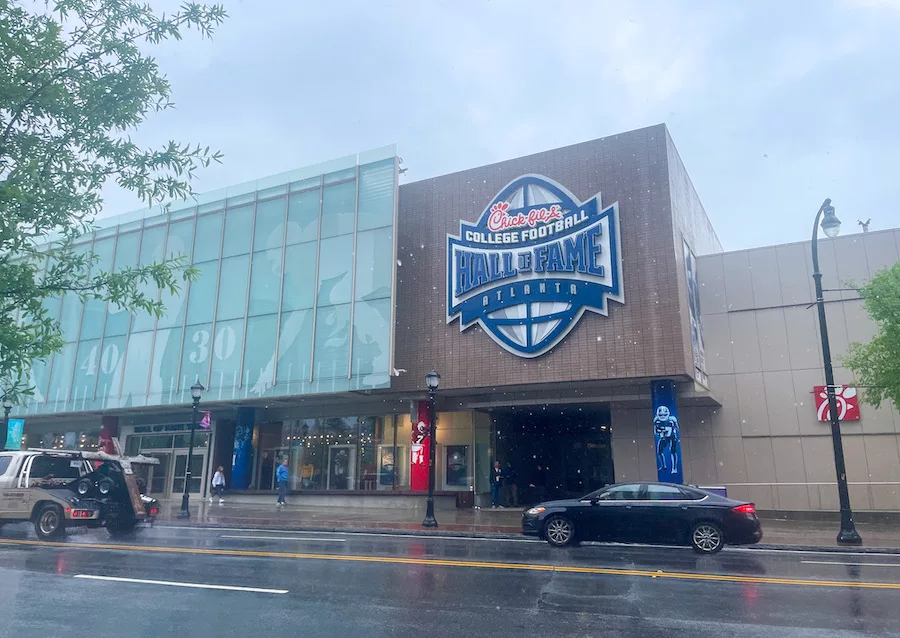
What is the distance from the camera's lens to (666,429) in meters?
21.0

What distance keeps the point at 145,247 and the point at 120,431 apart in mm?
Result: 10180

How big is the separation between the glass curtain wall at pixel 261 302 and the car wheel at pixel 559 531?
1109 centimetres

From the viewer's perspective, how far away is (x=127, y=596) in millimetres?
8305

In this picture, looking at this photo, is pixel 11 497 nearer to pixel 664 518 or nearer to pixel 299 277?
pixel 299 277

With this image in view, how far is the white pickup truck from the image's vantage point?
575 inches

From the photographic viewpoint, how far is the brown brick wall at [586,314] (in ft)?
68.4

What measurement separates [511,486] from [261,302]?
12.7m

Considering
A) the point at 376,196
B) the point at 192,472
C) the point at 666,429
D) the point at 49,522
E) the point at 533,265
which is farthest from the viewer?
the point at 192,472

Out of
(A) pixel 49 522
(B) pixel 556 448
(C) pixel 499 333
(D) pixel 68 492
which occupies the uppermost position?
(C) pixel 499 333

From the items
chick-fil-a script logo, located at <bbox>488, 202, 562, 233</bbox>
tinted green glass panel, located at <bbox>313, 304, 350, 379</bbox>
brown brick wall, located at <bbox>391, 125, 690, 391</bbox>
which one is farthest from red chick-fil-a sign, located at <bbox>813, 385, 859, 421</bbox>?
Result: tinted green glass panel, located at <bbox>313, 304, 350, 379</bbox>

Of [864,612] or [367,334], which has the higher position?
[367,334]

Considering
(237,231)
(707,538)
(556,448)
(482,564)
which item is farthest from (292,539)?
(556,448)

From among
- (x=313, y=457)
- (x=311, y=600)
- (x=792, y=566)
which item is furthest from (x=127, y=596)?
(x=313, y=457)

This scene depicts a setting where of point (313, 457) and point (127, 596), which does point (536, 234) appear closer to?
point (313, 457)
